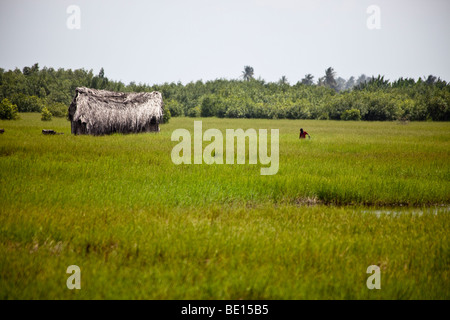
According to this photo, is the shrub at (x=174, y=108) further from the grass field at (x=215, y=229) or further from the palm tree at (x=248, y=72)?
the palm tree at (x=248, y=72)

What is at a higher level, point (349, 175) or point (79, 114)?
point (79, 114)

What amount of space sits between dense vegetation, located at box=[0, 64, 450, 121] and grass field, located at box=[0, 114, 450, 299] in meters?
30.6

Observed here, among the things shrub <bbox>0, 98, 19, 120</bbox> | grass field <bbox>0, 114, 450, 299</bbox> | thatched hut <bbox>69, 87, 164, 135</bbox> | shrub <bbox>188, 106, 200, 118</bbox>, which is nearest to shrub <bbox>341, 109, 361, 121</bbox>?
shrub <bbox>188, 106, 200, 118</bbox>

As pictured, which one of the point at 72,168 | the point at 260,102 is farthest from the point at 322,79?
the point at 72,168

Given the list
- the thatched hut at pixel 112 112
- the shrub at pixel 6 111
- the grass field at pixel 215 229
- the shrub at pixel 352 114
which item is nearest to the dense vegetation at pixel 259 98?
the shrub at pixel 352 114

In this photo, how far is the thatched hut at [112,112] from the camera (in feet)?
55.4

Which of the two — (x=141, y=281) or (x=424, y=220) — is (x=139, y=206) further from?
(x=424, y=220)

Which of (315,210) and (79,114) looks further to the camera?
(79,114)

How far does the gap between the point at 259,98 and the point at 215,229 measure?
4837 centimetres

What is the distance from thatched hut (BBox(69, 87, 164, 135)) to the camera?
16875mm

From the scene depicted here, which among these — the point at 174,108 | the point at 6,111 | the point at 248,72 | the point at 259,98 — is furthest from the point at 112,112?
the point at 248,72

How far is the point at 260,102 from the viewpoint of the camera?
50.7m

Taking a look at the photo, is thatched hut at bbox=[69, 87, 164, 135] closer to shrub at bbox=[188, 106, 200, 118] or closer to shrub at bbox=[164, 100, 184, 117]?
shrub at bbox=[164, 100, 184, 117]

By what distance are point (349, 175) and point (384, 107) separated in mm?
34615
